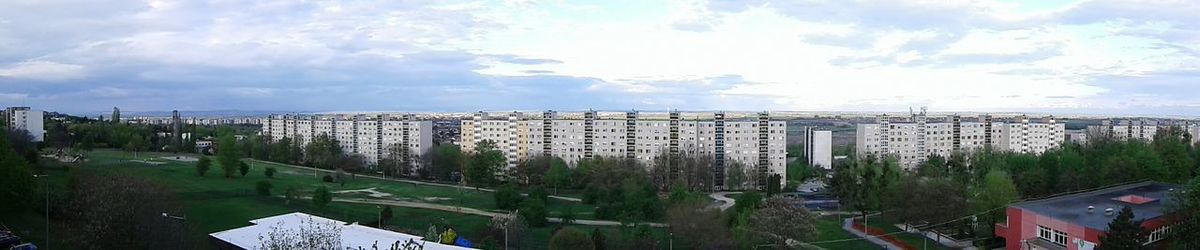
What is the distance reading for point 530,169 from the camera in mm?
40469

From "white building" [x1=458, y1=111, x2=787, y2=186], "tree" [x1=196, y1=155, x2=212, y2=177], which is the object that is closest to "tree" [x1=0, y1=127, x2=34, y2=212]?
"tree" [x1=196, y1=155, x2=212, y2=177]

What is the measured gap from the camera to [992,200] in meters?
22.6

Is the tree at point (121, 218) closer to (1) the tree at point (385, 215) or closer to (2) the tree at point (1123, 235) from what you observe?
(1) the tree at point (385, 215)

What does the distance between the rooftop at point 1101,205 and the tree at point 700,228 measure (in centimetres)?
722

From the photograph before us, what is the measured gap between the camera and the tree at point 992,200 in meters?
22.3

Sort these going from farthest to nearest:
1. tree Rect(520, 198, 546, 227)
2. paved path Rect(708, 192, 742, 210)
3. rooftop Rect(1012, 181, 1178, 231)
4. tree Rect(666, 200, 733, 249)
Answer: paved path Rect(708, 192, 742, 210) < tree Rect(520, 198, 546, 227) < tree Rect(666, 200, 733, 249) < rooftop Rect(1012, 181, 1178, 231)

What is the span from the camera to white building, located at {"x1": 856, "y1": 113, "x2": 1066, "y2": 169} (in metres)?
50.7

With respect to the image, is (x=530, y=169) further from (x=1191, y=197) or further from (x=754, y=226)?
(x=1191, y=197)

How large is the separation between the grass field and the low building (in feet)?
28.7

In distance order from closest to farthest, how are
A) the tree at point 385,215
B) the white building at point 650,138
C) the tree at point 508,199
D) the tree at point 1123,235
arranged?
1. the tree at point 1123,235
2. the tree at point 385,215
3. the tree at point 508,199
4. the white building at point 650,138

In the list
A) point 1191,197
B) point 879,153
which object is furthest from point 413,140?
point 1191,197

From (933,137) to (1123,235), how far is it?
125 feet

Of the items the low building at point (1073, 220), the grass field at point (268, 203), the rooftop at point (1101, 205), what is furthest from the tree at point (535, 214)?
the rooftop at point (1101, 205)

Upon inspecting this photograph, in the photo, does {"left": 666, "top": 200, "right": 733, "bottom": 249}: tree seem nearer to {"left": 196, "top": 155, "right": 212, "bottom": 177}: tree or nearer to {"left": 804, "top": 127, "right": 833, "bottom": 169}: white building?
{"left": 196, "top": 155, "right": 212, "bottom": 177}: tree
